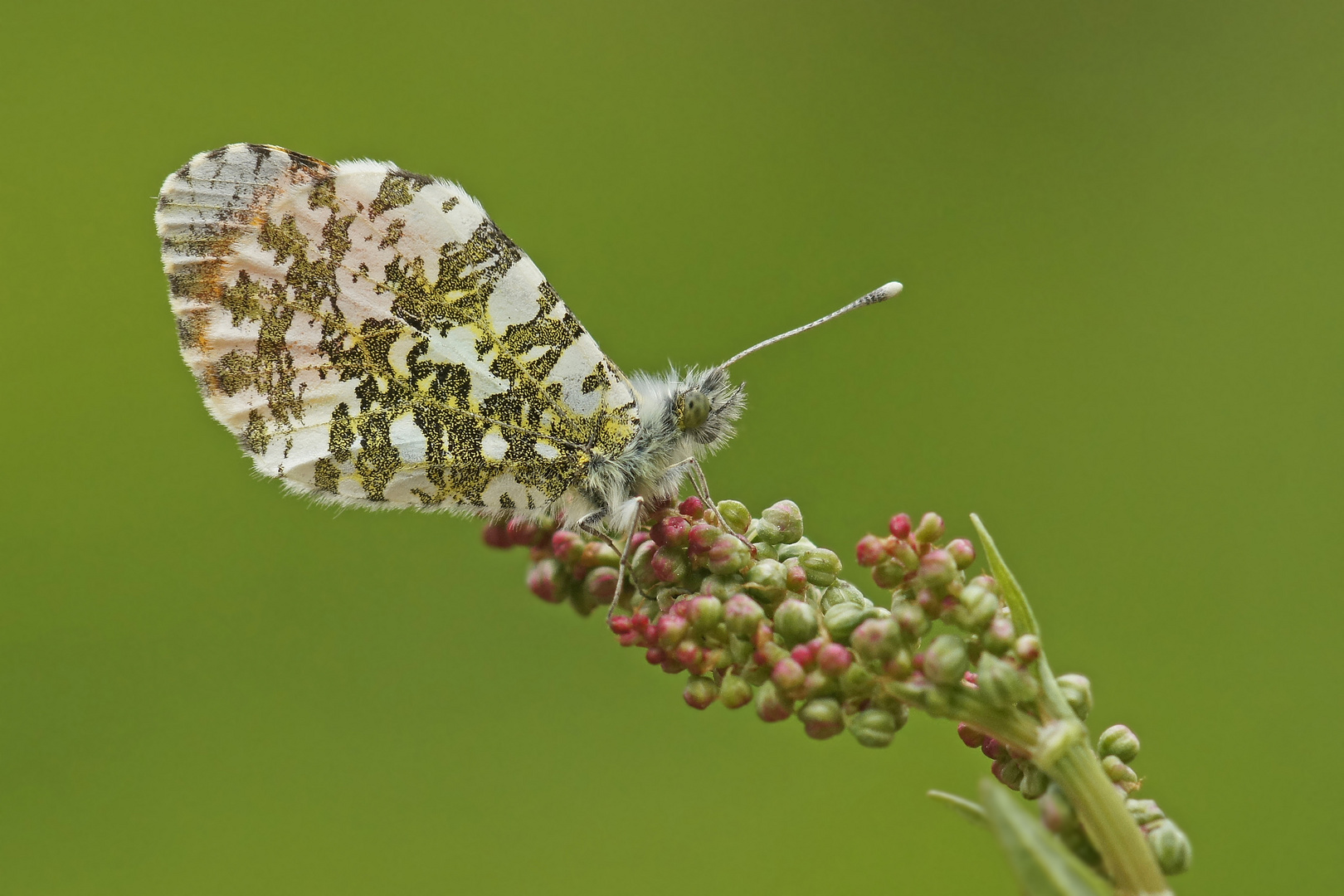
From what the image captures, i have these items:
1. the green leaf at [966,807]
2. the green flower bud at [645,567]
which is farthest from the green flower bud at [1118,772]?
the green flower bud at [645,567]

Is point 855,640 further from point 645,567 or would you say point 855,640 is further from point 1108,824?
point 645,567

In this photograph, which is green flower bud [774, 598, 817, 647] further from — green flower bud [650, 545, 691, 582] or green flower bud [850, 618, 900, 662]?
green flower bud [650, 545, 691, 582]

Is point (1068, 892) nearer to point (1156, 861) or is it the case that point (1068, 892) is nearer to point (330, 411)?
point (1156, 861)

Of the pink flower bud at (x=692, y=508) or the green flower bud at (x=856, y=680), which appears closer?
the green flower bud at (x=856, y=680)

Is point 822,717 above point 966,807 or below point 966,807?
above

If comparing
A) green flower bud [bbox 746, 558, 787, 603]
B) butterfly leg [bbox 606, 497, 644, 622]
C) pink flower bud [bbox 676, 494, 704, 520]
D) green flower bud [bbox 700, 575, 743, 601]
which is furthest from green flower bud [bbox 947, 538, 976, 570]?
butterfly leg [bbox 606, 497, 644, 622]

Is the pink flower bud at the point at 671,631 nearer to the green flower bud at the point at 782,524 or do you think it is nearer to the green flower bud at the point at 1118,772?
the green flower bud at the point at 782,524

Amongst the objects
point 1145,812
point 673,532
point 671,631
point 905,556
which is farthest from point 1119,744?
point 673,532
